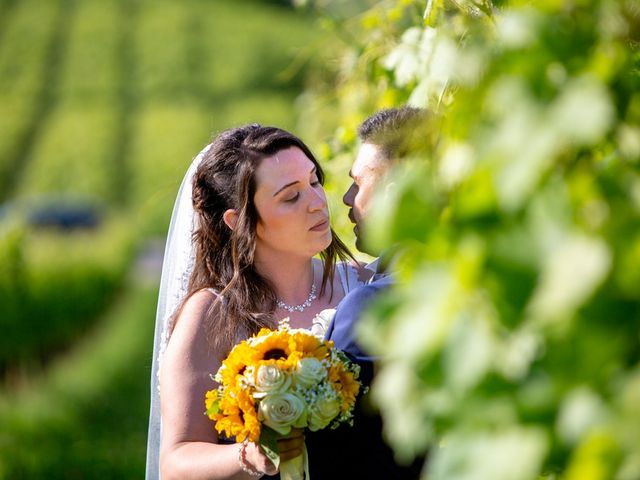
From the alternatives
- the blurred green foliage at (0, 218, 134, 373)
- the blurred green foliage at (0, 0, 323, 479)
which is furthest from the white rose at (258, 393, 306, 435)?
the blurred green foliage at (0, 218, 134, 373)

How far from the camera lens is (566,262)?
2.64 ft

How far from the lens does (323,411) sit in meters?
2.04

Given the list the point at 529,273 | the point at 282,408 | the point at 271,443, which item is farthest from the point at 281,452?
the point at 529,273

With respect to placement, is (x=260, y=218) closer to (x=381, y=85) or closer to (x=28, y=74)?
(x=381, y=85)

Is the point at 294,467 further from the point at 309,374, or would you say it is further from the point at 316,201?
the point at 316,201

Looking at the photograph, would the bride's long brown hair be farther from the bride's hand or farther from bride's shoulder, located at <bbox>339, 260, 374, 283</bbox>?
the bride's hand

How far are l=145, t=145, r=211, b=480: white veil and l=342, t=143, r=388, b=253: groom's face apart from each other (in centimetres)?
53

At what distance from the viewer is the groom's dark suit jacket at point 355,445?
7.31 feet

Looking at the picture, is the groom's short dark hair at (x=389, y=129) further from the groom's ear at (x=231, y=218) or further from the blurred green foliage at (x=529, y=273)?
the blurred green foliage at (x=529, y=273)

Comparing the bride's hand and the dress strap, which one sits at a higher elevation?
the dress strap

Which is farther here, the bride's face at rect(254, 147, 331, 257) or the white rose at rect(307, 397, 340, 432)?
the bride's face at rect(254, 147, 331, 257)

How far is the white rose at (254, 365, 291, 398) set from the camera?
2018 mm

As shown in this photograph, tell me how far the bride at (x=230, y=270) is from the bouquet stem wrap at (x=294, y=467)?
0.63 ft

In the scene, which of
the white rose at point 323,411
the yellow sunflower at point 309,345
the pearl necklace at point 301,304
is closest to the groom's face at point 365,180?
the pearl necklace at point 301,304
